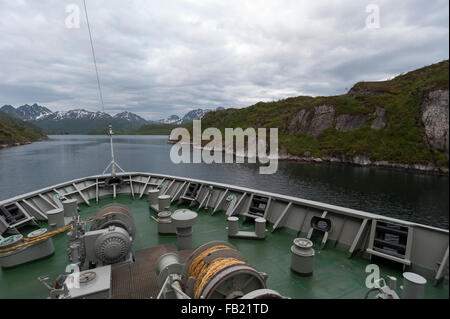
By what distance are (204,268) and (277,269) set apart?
309 centimetres

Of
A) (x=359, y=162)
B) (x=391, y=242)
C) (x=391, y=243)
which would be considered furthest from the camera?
(x=359, y=162)

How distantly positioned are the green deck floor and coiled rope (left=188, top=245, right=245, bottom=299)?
2.32m

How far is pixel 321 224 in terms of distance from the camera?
8086mm

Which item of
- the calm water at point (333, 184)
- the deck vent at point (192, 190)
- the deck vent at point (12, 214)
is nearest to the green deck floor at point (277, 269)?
the deck vent at point (12, 214)

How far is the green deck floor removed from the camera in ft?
18.5

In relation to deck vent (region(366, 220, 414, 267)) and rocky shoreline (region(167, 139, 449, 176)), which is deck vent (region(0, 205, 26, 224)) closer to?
deck vent (region(366, 220, 414, 267))

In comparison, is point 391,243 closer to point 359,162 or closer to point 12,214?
point 12,214

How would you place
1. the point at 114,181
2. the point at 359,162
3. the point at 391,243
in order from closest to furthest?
the point at 391,243, the point at 114,181, the point at 359,162

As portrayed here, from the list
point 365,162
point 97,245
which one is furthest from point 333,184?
point 97,245

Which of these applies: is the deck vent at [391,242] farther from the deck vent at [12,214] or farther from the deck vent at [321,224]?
the deck vent at [12,214]

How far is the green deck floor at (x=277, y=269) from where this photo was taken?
222 inches

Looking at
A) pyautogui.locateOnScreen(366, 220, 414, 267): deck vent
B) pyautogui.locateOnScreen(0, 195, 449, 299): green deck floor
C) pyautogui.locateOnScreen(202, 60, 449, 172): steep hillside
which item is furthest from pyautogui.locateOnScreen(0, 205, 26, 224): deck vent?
pyautogui.locateOnScreen(202, 60, 449, 172): steep hillside
